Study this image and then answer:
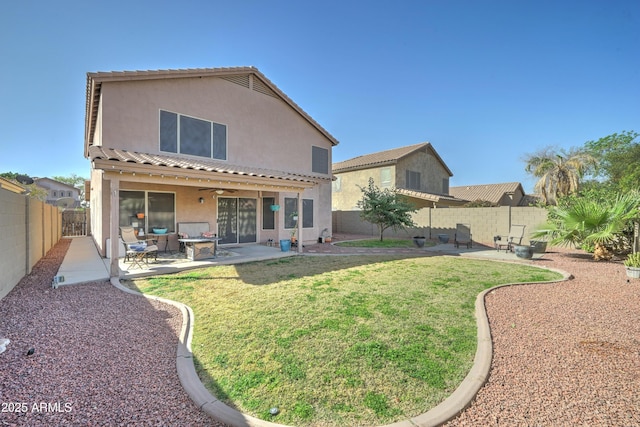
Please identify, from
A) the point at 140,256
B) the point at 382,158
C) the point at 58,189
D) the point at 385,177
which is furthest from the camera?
the point at 58,189

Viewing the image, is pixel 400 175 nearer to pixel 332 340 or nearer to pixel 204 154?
pixel 204 154

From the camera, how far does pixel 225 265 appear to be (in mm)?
9523

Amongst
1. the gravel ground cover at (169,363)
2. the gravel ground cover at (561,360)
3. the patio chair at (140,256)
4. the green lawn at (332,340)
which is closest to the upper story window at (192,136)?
the patio chair at (140,256)

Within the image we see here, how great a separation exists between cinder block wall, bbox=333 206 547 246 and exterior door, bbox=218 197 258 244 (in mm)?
10343

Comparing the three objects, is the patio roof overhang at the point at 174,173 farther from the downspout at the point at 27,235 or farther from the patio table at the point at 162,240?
the patio table at the point at 162,240

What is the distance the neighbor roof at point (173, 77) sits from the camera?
10.1 meters

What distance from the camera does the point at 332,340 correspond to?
3980 mm

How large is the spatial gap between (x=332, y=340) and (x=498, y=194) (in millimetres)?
32716

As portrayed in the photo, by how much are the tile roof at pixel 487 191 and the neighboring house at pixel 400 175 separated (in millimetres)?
6085

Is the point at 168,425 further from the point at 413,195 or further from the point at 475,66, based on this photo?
the point at 413,195

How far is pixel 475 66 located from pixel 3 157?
3864 cm

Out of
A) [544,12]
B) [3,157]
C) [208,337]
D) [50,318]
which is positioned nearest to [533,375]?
[208,337]

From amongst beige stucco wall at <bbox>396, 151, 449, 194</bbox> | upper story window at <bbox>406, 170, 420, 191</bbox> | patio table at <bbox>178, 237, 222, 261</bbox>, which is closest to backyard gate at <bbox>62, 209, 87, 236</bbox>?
patio table at <bbox>178, 237, 222, 261</bbox>

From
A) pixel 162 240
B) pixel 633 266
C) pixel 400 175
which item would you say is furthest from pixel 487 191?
pixel 162 240
